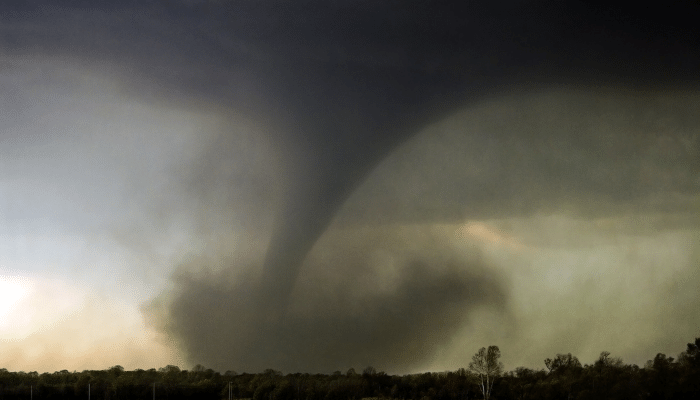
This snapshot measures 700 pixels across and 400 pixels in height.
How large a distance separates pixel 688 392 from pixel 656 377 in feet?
29.0

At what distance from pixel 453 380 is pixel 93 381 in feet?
274

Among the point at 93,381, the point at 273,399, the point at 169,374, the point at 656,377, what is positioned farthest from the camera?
the point at 169,374

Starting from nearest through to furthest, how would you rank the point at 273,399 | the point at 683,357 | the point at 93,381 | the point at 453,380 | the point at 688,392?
the point at 688,392 < the point at 683,357 < the point at 453,380 < the point at 273,399 < the point at 93,381

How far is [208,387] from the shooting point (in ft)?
573

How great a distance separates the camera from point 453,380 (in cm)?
14462

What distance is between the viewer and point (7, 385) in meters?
155

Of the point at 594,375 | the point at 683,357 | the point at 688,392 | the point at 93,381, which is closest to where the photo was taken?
the point at 688,392

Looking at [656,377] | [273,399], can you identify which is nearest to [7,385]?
[273,399]

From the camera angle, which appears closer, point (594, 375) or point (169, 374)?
point (594, 375)

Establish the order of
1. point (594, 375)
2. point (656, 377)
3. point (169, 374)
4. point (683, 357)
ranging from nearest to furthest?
point (656, 377)
point (683, 357)
point (594, 375)
point (169, 374)

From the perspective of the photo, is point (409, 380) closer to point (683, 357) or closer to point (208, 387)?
point (208, 387)

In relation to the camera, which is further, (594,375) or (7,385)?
(7,385)

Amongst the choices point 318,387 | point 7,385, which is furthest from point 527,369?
point 7,385

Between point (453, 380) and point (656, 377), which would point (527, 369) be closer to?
point (453, 380)
